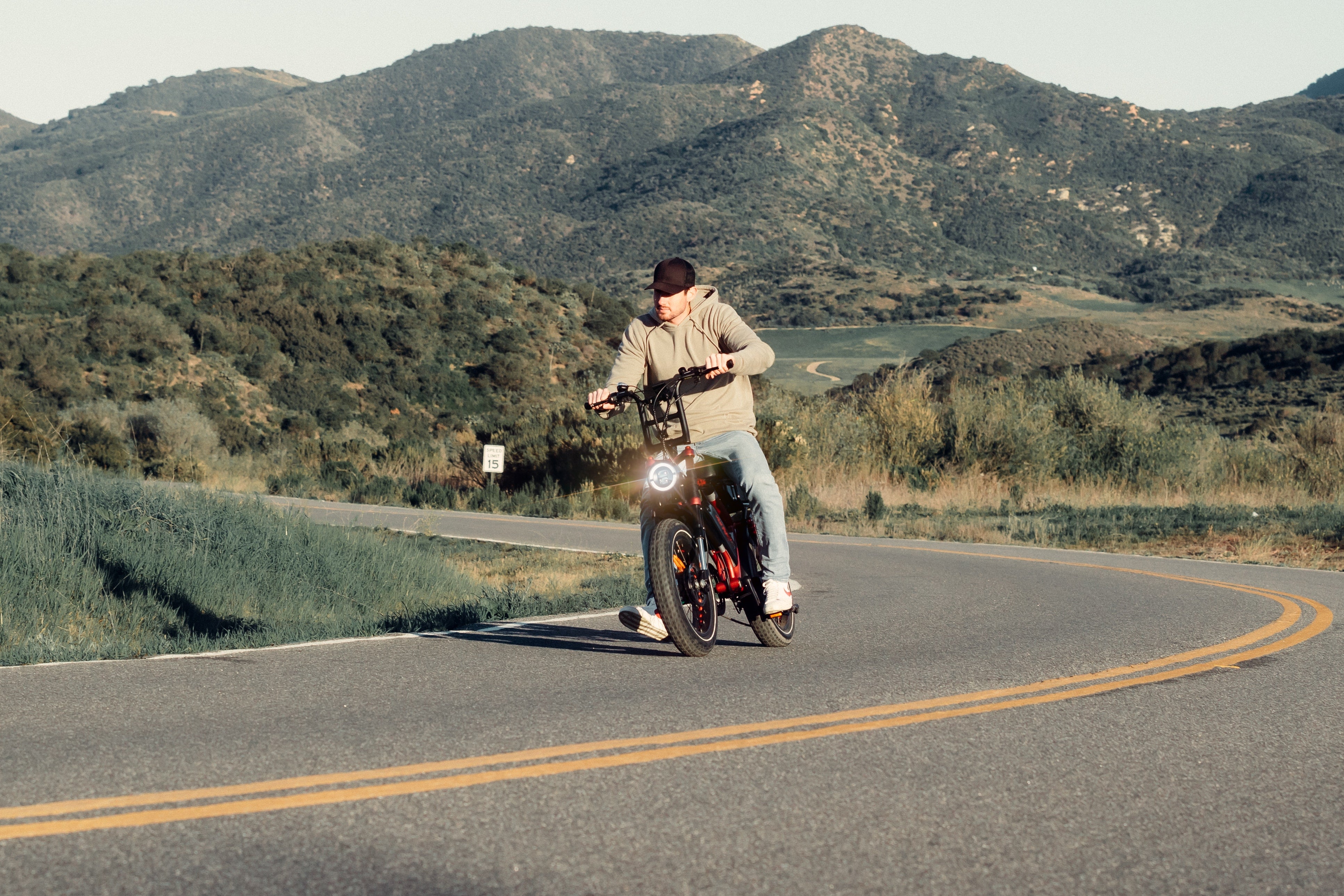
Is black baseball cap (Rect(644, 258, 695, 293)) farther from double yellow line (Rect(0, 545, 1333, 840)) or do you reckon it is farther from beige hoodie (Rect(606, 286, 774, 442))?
double yellow line (Rect(0, 545, 1333, 840))

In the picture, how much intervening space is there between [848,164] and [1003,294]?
40412mm

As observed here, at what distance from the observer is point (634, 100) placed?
526ft

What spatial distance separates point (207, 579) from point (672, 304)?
6.04 m

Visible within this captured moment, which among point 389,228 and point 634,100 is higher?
point 634,100

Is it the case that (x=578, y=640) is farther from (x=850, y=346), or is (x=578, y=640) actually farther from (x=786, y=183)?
(x=786, y=183)

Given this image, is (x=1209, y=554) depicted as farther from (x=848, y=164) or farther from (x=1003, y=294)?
(x=848, y=164)

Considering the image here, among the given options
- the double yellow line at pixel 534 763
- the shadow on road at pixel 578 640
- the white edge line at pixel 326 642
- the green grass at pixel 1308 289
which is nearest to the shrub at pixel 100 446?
the white edge line at pixel 326 642

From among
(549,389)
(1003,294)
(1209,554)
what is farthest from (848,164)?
(1209,554)

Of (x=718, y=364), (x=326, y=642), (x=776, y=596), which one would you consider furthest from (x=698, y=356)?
(x=326, y=642)

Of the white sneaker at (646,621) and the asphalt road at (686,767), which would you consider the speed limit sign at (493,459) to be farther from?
the white sneaker at (646,621)

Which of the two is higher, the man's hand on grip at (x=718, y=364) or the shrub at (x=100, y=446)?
the man's hand on grip at (x=718, y=364)

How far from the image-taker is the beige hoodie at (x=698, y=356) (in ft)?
24.2

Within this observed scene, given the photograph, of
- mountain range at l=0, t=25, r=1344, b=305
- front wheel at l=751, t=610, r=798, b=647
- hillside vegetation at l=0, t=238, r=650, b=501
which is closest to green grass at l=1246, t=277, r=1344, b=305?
mountain range at l=0, t=25, r=1344, b=305

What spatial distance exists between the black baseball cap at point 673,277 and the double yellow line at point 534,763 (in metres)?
2.50
